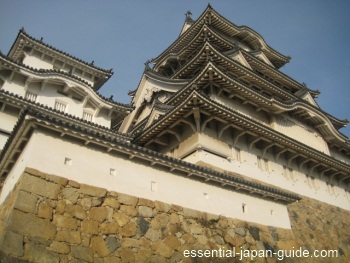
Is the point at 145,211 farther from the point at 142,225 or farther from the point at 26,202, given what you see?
the point at 26,202

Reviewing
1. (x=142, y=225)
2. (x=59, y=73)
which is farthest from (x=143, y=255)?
A: (x=59, y=73)

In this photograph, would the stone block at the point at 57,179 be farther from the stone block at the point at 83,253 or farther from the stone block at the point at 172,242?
the stone block at the point at 172,242

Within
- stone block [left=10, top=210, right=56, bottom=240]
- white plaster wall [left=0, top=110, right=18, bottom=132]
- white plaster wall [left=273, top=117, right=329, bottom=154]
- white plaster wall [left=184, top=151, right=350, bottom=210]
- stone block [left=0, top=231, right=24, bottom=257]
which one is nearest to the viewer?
stone block [left=0, top=231, right=24, bottom=257]

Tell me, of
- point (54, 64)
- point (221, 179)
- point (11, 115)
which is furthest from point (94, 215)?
point (54, 64)

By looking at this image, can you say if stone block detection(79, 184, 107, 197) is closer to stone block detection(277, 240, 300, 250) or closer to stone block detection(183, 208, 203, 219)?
stone block detection(183, 208, 203, 219)

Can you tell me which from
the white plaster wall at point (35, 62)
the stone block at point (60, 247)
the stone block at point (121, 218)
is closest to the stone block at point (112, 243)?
the stone block at point (121, 218)

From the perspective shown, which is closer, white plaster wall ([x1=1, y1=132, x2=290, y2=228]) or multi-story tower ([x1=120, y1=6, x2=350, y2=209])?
white plaster wall ([x1=1, y1=132, x2=290, y2=228])

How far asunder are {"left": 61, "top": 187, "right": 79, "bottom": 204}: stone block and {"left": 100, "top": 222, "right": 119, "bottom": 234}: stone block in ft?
2.92

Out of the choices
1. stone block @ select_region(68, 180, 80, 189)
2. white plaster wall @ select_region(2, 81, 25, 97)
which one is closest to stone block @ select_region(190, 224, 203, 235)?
stone block @ select_region(68, 180, 80, 189)

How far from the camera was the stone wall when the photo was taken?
6035 mm

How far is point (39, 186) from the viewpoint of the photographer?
663 centimetres

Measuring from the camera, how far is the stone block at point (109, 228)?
7.06 m

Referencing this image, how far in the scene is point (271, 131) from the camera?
48.1 ft

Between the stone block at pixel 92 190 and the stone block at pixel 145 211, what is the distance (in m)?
1.06
